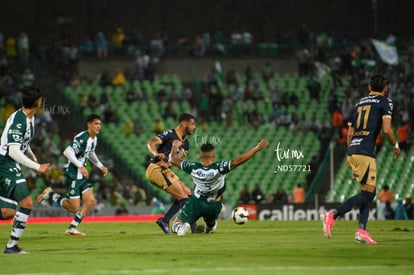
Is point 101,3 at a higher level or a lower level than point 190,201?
higher

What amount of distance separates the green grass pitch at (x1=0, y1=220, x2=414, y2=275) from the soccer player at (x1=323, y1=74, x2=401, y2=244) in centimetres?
58

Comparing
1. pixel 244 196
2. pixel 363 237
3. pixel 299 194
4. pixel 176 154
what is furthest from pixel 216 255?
pixel 299 194

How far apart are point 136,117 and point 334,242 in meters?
23.4

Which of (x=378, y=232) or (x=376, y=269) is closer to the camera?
(x=376, y=269)

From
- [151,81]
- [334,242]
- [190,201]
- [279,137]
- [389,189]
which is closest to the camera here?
[334,242]

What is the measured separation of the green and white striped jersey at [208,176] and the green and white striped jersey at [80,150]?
117 inches

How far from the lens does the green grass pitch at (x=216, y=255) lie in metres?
11.0

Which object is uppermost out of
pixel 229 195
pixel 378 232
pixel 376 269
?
pixel 376 269

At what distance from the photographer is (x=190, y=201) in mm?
17469

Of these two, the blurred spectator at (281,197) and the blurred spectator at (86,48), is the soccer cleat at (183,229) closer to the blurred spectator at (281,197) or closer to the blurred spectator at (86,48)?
the blurred spectator at (281,197)

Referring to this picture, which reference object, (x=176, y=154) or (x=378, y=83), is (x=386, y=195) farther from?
(x=378, y=83)

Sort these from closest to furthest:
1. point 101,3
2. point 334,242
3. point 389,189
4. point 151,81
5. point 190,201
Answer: point 334,242, point 190,201, point 389,189, point 151,81, point 101,3

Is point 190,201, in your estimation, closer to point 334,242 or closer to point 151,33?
point 334,242

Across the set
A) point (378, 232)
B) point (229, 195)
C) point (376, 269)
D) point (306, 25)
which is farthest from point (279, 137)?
point (376, 269)
